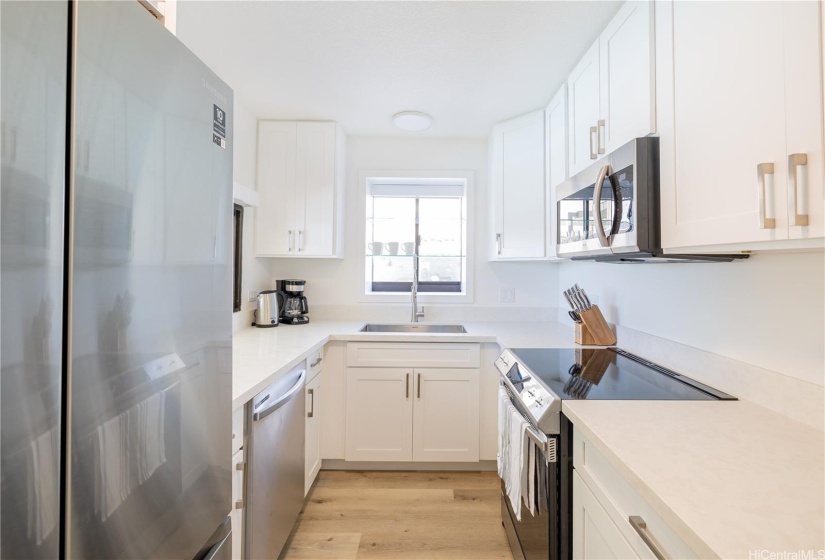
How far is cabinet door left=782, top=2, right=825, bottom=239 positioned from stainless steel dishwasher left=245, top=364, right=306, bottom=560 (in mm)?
1509

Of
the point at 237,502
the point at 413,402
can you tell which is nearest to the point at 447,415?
the point at 413,402

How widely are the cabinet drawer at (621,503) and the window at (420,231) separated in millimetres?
1982

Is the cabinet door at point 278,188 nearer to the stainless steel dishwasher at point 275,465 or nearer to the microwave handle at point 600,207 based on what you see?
the stainless steel dishwasher at point 275,465

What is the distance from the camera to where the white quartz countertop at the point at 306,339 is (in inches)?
52.7

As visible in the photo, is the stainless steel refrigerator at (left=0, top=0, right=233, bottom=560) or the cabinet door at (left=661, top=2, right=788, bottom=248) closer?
the stainless steel refrigerator at (left=0, top=0, right=233, bottom=560)

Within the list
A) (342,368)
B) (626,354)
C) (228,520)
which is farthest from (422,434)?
(228,520)

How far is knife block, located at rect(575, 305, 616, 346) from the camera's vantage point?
1.90 m

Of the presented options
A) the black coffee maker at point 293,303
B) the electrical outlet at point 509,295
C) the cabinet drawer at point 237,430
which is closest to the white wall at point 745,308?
the electrical outlet at point 509,295

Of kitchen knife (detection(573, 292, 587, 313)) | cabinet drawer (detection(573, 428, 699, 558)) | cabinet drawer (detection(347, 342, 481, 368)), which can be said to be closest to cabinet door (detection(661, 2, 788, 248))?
cabinet drawer (detection(573, 428, 699, 558))

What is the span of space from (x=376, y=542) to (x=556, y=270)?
2.16 m

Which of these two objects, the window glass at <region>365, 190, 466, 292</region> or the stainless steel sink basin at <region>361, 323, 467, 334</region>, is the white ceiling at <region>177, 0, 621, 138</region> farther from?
the stainless steel sink basin at <region>361, 323, 467, 334</region>

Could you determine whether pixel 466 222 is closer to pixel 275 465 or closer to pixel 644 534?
pixel 275 465

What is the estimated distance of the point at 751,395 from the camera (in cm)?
109

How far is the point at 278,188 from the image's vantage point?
8.23ft
